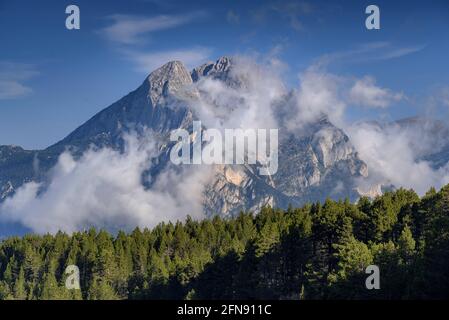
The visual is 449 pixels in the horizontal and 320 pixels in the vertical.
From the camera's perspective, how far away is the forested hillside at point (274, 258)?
7300 centimetres

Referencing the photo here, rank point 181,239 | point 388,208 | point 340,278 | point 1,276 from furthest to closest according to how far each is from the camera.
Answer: point 1,276 → point 181,239 → point 388,208 → point 340,278

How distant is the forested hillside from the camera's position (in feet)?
240

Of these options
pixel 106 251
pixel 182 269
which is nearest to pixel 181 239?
pixel 106 251

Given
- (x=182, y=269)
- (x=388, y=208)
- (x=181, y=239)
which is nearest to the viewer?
(x=388, y=208)

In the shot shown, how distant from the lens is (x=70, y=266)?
135 meters

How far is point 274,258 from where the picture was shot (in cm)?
9669

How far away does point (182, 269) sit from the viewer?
111 m
